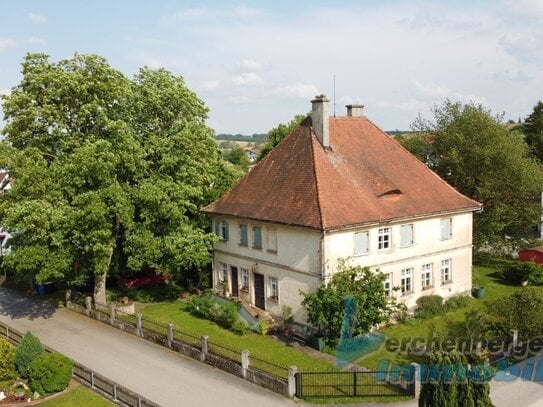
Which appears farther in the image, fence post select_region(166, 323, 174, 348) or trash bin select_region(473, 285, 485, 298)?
trash bin select_region(473, 285, 485, 298)

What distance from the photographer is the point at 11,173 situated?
28.1m

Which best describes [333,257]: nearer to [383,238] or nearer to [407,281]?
[383,238]

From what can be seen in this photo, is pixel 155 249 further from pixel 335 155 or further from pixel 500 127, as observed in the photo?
pixel 500 127

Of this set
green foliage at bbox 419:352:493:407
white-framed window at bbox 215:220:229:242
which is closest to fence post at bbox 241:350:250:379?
green foliage at bbox 419:352:493:407

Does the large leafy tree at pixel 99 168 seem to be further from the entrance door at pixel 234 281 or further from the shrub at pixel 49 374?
the shrub at pixel 49 374

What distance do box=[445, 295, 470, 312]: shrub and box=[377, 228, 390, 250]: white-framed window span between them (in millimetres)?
5311

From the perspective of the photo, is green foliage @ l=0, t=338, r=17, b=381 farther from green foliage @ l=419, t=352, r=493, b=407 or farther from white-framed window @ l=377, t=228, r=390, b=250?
white-framed window @ l=377, t=228, r=390, b=250

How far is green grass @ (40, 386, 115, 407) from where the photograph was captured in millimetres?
20328

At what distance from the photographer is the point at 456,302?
1205 inches

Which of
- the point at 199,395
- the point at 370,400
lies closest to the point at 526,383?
the point at 370,400

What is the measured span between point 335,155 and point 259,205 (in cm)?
488

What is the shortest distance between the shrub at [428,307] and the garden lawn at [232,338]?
788 centimetres

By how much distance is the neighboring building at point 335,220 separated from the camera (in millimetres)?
26859

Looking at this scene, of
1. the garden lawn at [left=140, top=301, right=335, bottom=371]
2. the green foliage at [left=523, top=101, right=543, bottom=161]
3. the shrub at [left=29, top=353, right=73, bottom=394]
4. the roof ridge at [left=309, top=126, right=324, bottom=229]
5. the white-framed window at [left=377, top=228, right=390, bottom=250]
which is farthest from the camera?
the green foliage at [left=523, top=101, right=543, bottom=161]
